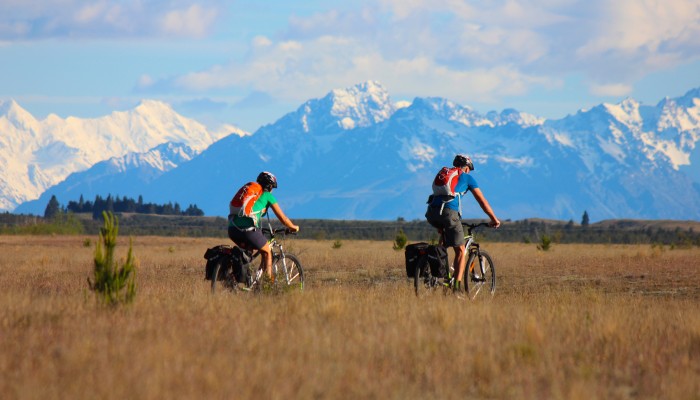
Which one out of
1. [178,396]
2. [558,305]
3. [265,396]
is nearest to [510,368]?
[265,396]

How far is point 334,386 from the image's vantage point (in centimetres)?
785

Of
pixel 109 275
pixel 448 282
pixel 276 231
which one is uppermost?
pixel 276 231

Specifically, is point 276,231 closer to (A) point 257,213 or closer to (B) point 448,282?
(A) point 257,213

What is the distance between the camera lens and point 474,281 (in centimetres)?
1514

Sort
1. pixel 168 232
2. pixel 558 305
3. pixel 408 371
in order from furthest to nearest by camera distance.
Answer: pixel 168 232, pixel 558 305, pixel 408 371

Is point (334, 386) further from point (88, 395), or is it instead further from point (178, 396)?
point (88, 395)

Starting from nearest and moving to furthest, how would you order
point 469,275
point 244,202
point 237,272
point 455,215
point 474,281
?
Answer: point 244,202, point 237,272, point 455,215, point 469,275, point 474,281

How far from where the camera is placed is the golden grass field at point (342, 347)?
781 centimetres

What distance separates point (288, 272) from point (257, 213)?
1.24 metres

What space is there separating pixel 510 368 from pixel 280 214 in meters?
5.96

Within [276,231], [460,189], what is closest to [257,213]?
[276,231]

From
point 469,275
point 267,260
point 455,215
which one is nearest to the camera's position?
point 267,260

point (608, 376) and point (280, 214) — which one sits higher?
point (280, 214)

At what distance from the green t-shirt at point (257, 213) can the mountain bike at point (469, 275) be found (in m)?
2.34
